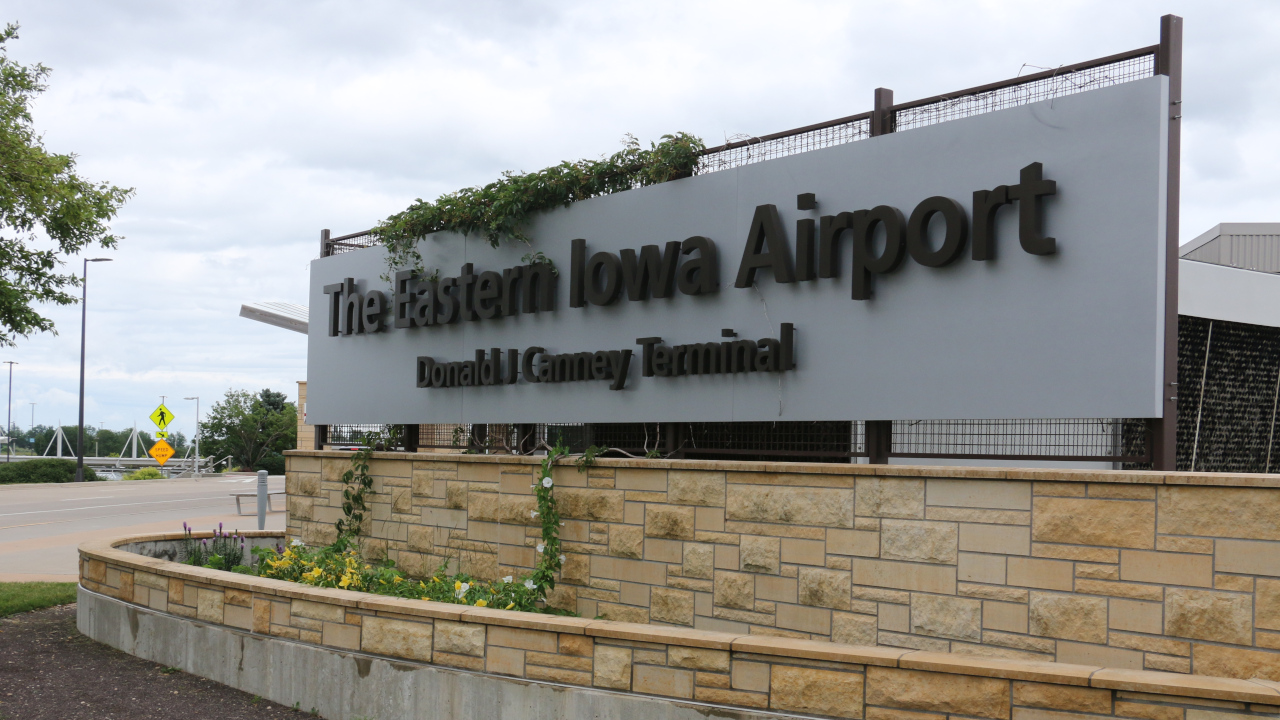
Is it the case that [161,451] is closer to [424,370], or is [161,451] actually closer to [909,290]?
[424,370]

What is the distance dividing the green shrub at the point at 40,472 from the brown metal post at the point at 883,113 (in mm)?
43376

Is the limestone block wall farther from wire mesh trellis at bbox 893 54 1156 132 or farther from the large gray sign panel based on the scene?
wire mesh trellis at bbox 893 54 1156 132

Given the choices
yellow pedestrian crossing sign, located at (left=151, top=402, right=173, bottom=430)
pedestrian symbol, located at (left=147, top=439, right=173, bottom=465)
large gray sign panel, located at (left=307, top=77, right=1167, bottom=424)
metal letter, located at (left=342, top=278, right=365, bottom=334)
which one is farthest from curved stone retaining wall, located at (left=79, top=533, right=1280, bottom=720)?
yellow pedestrian crossing sign, located at (left=151, top=402, right=173, bottom=430)

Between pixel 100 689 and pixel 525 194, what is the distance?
554 cm

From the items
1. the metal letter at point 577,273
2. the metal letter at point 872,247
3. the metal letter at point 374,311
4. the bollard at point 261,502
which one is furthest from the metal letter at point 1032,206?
the bollard at point 261,502

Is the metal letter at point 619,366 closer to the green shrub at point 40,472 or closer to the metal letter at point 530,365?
the metal letter at point 530,365

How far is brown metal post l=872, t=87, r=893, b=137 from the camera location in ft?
25.2

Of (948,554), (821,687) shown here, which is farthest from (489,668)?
(948,554)

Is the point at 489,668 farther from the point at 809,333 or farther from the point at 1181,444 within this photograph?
the point at 1181,444

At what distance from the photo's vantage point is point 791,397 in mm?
7926

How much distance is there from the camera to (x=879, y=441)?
297 inches

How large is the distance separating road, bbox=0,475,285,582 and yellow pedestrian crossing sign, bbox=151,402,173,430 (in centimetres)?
254

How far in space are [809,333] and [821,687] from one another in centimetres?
313

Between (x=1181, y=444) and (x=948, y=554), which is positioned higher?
(x=1181, y=444)
